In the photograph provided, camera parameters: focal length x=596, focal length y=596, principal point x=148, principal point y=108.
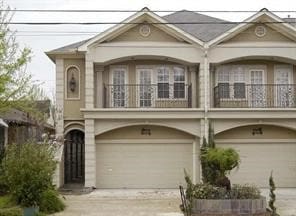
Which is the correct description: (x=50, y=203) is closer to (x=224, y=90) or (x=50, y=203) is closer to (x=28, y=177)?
(x=28, y=177)

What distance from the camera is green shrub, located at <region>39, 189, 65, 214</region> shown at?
18.3m

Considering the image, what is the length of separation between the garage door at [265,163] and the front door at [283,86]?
6.37 feet

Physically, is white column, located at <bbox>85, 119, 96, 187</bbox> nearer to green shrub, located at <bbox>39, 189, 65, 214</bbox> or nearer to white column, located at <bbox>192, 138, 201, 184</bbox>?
white column, located at <bbox>192, 138, 201, 184</bbox>

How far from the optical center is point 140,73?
27641mm

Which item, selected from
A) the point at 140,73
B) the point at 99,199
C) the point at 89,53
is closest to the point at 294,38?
the point at 140,73

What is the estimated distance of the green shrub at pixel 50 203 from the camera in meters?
18.3

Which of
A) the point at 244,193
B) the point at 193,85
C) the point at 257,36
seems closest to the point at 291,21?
the point at 257,36

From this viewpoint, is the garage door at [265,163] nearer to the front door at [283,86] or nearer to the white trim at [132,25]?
the front door at [283,86]

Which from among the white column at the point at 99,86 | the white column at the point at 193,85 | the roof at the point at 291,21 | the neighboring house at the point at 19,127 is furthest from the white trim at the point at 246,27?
the neighboring house at the point at 19,127

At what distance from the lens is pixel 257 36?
2680 centimetres

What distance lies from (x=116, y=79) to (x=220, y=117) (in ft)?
17.0

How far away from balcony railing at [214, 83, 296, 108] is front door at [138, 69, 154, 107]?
301cm

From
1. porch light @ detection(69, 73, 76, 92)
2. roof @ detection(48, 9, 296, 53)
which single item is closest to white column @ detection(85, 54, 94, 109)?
roof @ detection(48, 9, 296, 53)

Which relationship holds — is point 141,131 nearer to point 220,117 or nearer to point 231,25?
point 220,117
